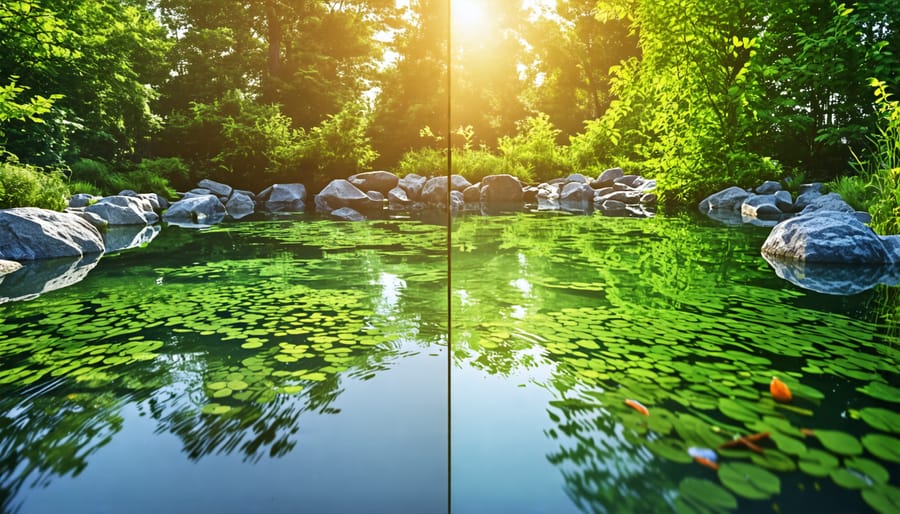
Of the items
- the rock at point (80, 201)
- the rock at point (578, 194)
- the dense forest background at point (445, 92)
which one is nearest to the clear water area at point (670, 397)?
the dense forest background at point (445, 92)

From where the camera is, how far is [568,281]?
9.98 feet

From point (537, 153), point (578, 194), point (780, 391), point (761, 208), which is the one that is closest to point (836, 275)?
point (780, 391)

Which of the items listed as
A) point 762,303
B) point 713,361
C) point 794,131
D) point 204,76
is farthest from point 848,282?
point 204,76

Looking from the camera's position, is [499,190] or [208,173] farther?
[208,173]

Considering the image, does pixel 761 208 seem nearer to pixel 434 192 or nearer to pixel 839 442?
pixel 434 192

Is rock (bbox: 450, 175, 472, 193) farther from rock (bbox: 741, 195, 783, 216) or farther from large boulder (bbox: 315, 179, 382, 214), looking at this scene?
rock (bbox: 741, 195, 783, 216)

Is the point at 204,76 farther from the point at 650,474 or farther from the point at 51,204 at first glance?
the point at 650,474

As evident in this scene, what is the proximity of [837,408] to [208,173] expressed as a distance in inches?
528

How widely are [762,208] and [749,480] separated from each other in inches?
260

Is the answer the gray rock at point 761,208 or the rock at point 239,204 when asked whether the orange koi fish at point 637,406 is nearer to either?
the gray rock at point 761,208

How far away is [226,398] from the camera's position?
4.99 feet

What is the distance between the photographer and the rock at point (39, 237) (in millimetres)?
4043

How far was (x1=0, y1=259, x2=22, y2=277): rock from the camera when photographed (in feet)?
11.6

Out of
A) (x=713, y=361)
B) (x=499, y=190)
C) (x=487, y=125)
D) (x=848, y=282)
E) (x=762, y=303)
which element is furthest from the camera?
(x=487, y=125)
